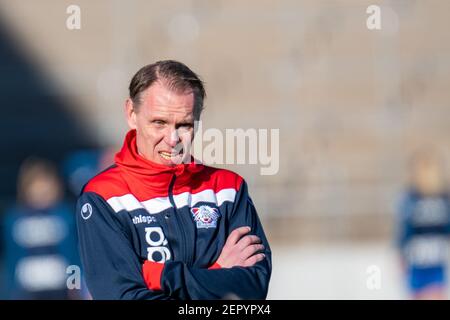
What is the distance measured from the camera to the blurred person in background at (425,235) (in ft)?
31.6

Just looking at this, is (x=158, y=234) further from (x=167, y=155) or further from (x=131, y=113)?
(x=131, y=113)

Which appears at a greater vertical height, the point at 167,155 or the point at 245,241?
the point at 167,155

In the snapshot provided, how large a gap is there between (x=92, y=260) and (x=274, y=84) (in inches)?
412

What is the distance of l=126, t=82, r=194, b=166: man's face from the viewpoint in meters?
3.08

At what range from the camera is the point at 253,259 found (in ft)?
10.3

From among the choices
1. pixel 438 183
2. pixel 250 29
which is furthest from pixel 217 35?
pixel 438 183

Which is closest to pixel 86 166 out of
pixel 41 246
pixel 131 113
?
pixel 41 246

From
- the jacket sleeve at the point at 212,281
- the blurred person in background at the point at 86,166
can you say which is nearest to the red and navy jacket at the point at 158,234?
the jacket sleeve at the point at 212,281

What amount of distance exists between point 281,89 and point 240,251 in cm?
1034

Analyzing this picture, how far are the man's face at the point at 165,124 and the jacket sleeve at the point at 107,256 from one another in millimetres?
227

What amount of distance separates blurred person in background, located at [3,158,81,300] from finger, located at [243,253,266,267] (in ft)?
18.1

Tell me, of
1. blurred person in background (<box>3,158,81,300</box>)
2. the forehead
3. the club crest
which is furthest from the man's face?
blurred person in background (<box>3,158,81,300</box>)

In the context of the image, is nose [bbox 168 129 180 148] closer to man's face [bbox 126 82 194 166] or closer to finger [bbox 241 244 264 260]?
man's face [bbox 126 82 194 166]
